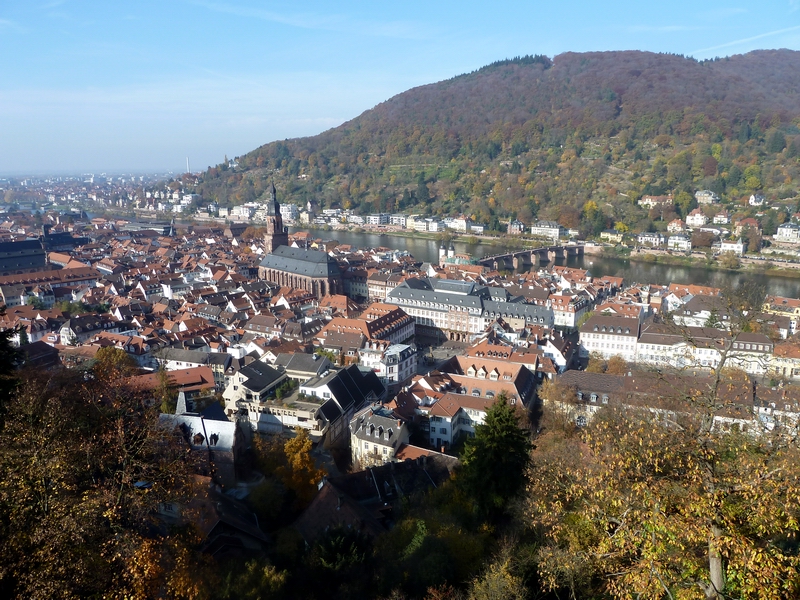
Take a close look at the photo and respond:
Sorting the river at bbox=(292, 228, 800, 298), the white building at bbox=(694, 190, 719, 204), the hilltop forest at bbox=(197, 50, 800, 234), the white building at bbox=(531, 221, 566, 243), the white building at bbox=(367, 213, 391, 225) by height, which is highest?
the hilltop forest at bbox=(197, 50, 800, 234)

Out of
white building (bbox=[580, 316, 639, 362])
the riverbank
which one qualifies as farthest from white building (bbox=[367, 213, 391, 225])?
white building (bbox=[580, 316, 639, 362])

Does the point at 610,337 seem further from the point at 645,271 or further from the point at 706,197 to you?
the point at 706,197

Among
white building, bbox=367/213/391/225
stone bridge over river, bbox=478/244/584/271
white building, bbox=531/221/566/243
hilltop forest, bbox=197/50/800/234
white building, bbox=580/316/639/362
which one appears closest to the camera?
white building, bbox=580/316/639/362

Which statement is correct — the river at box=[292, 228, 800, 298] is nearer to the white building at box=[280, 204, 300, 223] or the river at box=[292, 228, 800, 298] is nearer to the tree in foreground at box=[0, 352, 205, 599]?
the white building at box=[280, 204, 300, 223]

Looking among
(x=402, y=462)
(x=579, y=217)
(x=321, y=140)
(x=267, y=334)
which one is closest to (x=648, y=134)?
(x=579, y=217)

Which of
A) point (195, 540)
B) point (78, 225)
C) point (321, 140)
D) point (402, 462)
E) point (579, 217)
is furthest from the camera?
point (321, 140)

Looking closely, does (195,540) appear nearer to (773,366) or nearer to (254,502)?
(254,502)
